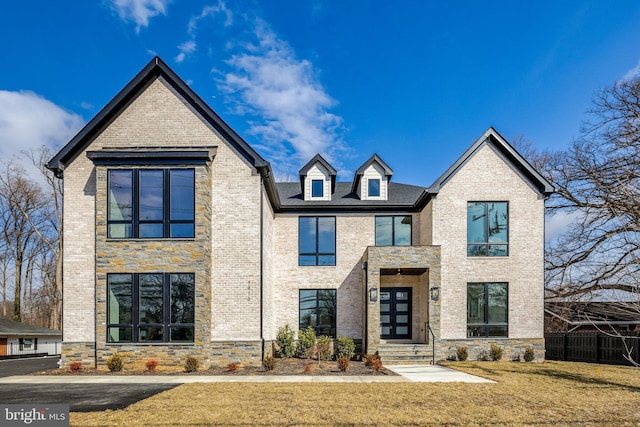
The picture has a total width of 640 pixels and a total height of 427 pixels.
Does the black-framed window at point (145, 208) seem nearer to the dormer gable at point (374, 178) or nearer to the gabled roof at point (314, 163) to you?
the gabled roof at point (314, 163)

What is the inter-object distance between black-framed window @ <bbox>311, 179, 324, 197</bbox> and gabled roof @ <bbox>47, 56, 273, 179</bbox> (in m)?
4.80

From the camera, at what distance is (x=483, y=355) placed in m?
16.4

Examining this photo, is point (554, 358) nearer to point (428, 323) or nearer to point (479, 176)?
point (428, 323)

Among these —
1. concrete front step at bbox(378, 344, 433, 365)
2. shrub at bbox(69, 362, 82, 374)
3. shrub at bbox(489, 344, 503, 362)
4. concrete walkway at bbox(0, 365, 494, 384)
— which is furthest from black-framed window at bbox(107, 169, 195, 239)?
shrub at bbox(489, 344, 503, 362)

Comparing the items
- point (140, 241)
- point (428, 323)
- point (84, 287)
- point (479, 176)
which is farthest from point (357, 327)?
point (84, 287)

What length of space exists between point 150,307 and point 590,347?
61.5 feet

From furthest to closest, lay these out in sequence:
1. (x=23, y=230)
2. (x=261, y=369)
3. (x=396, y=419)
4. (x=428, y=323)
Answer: (x=23, y=230) < (x=428, y=323) < (x=261, y=369) < (x=396, y=419)

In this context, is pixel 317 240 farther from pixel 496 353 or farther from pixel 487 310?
pixel 496 353

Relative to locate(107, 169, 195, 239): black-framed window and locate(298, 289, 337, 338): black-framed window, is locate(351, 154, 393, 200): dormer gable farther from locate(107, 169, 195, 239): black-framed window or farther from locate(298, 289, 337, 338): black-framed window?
locate(107, 169, 195, 239): black-framed window

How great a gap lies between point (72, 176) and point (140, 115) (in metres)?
3.41

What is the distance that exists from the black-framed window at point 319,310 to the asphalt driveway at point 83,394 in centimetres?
869

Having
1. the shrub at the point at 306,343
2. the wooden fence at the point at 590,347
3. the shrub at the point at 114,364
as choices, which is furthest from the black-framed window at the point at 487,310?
the shrub at the point at 114,364

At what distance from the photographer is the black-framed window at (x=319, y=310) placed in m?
18.6

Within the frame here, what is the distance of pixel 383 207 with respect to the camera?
19109mm
